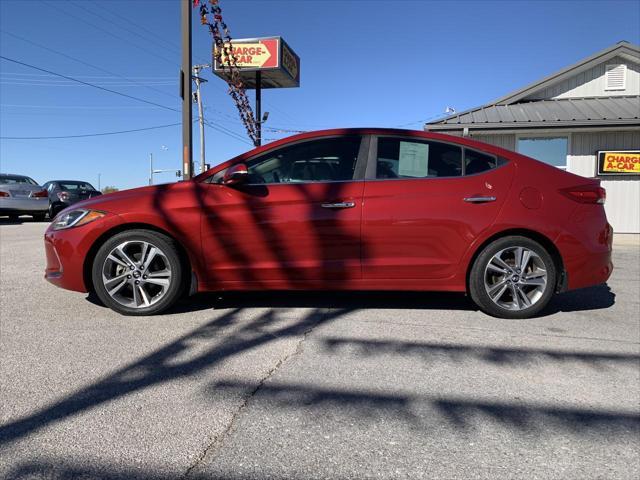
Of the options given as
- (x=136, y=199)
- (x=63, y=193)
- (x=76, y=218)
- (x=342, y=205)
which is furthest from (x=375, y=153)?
(x=63, y=193)

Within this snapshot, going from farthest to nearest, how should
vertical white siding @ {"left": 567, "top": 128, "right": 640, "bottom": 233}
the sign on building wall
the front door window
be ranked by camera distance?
vertical white siding @ {"left": 567, "top": 128, "right": 640, "bottom": 233} → the sign on building wall → the front door window

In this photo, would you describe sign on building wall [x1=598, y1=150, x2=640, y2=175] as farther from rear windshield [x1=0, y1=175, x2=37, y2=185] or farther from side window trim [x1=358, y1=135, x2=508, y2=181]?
rear windshield [x1=0, y1=175, x2=37, y2=185]

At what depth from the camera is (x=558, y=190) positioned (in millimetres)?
3953

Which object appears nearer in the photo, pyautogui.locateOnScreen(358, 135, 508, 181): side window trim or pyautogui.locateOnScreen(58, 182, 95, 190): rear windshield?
pyautogui.locateOnScreen(358, 135, 508, 181): side window trim

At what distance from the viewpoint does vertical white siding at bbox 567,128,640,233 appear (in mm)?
11344

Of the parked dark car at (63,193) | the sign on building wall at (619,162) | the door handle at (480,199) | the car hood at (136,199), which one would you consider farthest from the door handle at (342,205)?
the parked dark car at (63,193)

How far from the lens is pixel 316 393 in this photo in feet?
8.37

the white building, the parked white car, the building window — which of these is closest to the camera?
the white building

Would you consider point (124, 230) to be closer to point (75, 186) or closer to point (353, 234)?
point (353, 234)

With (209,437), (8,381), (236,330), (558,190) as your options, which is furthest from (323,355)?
(558,190)

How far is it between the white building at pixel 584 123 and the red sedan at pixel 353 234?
766 centimetres

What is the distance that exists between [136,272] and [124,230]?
14.6 inches

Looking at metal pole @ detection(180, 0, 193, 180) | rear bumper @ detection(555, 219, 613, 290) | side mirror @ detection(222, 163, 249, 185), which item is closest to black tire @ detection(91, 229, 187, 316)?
side mirror @ detection(222, 163, 249, 185)

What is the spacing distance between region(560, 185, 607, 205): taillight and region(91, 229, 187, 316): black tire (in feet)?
10.8
